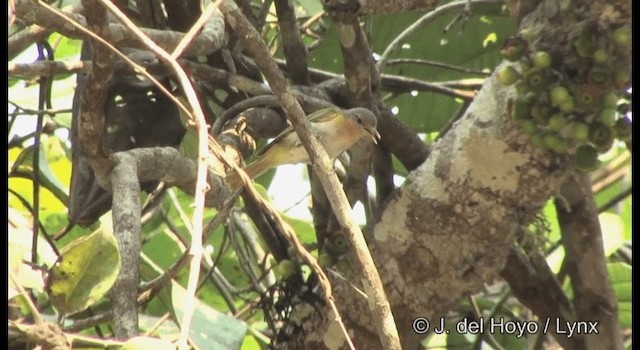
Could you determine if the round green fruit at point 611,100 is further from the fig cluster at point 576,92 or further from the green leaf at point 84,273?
the green leaf at point 84,273

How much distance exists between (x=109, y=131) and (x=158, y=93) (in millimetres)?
114

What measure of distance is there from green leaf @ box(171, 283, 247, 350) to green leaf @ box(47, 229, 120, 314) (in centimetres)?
24

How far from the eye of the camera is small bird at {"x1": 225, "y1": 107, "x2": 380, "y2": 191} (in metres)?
1.65

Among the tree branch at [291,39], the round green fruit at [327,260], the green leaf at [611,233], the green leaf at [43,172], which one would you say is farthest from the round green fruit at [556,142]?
the green leaf at [43,172]

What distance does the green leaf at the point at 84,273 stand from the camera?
96 cm

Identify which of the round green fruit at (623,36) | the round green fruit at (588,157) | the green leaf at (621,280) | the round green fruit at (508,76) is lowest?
the green leaf at (621,280)

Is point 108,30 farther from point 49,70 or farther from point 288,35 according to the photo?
point 288,35

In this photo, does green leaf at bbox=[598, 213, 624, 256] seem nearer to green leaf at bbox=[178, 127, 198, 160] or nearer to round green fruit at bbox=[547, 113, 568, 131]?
round green fruit at bbox=[547, 113, 568, 131]

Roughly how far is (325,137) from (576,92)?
69 centimetres

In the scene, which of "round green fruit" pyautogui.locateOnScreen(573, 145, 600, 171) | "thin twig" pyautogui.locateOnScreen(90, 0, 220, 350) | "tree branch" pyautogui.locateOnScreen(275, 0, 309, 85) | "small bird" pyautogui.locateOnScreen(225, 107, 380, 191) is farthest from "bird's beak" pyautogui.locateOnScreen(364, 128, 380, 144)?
"thin twig" pyautogui.locateOnScreen(90, 0, 220, 350)

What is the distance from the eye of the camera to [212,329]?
129 cm

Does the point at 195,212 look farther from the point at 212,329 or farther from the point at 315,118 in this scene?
the point at 315,118

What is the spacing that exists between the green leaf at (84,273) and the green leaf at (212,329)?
239 mm

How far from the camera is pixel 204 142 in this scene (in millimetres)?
923
